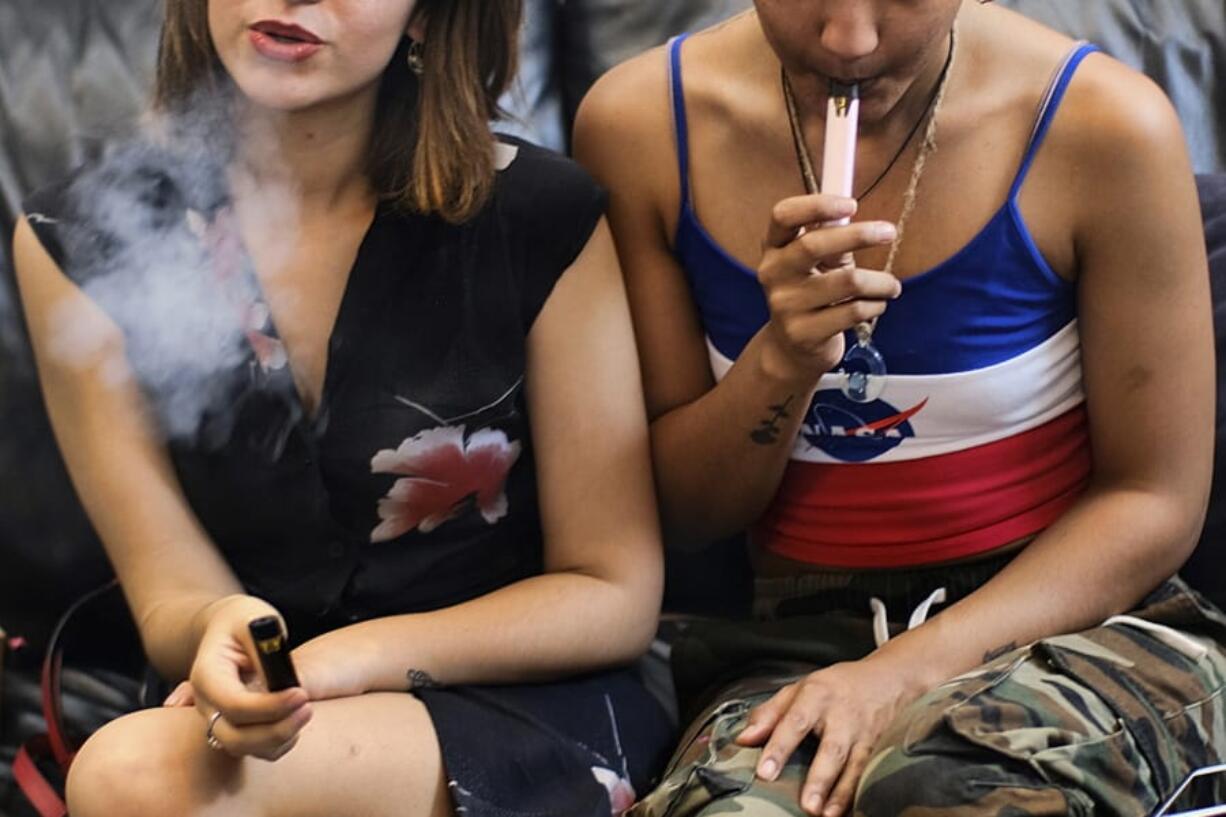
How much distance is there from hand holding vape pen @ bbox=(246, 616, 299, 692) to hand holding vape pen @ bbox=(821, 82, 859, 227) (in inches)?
17.4

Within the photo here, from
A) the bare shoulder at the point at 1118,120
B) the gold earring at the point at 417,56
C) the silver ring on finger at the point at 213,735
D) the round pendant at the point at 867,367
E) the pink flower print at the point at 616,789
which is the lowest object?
the pink flower print at the point at 616,789

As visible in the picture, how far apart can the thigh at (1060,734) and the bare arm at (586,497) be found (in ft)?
0.88

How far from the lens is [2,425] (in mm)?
1639

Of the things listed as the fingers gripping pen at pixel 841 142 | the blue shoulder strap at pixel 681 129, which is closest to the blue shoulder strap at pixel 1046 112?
the fingers gripping pen at pixel 841 142

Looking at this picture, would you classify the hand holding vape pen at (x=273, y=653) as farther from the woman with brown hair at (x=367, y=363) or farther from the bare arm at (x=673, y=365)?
the bare arm at (x=673, y=365)

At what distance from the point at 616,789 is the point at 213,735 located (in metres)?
0.31

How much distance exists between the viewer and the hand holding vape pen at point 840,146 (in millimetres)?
1180

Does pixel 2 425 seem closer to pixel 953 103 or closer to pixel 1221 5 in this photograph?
pixel 953 103

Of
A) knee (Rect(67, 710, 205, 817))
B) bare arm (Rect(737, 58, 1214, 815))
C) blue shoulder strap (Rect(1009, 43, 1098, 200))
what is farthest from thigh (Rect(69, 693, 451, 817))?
blue shoulder strap (Rect(1009, 43, 1098, 200))

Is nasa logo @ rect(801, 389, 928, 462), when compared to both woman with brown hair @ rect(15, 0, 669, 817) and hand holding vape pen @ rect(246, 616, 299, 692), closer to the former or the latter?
woman with brown hair @ rect(15, 0, 669, 817)

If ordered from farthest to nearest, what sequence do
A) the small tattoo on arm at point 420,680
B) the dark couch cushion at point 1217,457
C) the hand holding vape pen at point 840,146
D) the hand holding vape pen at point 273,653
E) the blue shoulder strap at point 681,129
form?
the dark couch cushion at point 1217,457 → the blue shoulder strap at point 681,129 → the small tattoo on arm at point 420,680 → the hand holding vape pen at point 840,146 → the hand holding vape pen at point 273,653

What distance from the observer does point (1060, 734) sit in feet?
3.73

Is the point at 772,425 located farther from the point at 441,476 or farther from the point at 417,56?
the point at 417,56

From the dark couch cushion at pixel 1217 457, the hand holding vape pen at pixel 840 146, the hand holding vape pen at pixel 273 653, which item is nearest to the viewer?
the hand holding vape pen at pixel 273 653
